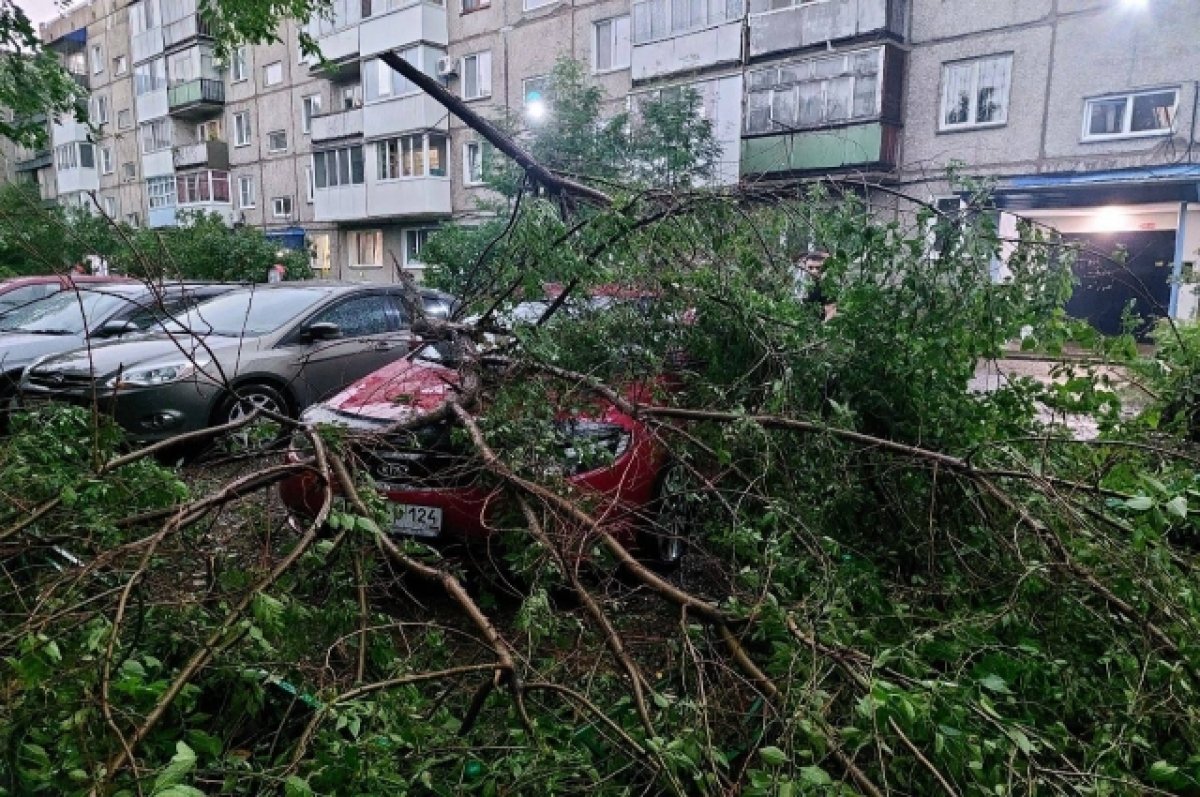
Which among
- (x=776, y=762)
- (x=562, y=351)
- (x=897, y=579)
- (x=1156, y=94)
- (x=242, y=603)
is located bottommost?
(x=897, y=579)

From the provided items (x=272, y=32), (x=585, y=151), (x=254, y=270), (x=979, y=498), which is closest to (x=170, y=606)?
(x=979, y=498)

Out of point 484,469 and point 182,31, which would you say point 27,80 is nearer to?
point 484,469

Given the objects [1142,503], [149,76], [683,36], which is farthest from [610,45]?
[149,76]

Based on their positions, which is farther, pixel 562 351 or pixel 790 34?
pixel 790 34

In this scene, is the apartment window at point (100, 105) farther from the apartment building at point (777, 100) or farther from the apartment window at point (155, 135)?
the apartment building at point (777, 100)

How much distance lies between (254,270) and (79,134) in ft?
110

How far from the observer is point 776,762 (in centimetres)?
161

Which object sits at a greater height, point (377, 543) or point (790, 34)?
point (790, 34)

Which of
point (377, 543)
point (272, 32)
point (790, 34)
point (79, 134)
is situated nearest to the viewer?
point (377, 543)

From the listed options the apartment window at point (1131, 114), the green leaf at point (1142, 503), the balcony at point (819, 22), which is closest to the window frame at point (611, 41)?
the balcony at point (819, 22)

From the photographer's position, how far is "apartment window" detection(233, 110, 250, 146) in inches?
1267

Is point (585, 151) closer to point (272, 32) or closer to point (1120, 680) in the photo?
point (272, 32)

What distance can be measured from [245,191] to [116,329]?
28.5 metres

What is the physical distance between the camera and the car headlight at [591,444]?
10.3 ft
